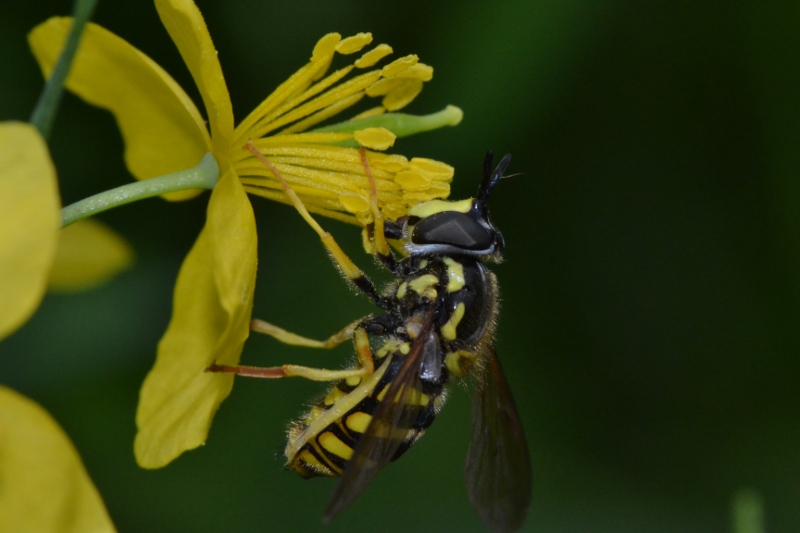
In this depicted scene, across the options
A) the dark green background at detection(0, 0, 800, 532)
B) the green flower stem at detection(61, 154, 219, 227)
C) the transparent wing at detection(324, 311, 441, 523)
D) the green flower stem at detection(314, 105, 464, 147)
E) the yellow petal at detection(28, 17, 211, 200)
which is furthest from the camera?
the dark green background at detection(0, 0, 800, 532)

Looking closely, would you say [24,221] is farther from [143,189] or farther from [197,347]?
[197,347]

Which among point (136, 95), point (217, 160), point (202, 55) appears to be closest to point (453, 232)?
point (217, 160)

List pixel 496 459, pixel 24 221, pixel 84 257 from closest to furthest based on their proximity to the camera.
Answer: pixel 24 221, pixel 496 459, pixel 84 257

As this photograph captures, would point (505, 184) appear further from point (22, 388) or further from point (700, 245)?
point (22, 388)

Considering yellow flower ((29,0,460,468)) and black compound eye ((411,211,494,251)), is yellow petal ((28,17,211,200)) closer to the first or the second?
yellow flower ((29,0,460,468))

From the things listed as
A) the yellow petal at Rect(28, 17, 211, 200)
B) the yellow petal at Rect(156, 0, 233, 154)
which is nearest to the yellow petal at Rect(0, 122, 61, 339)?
the yellow petal at Rect(156, 0, 233, 154)

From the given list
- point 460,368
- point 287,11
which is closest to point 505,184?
point 287,11
